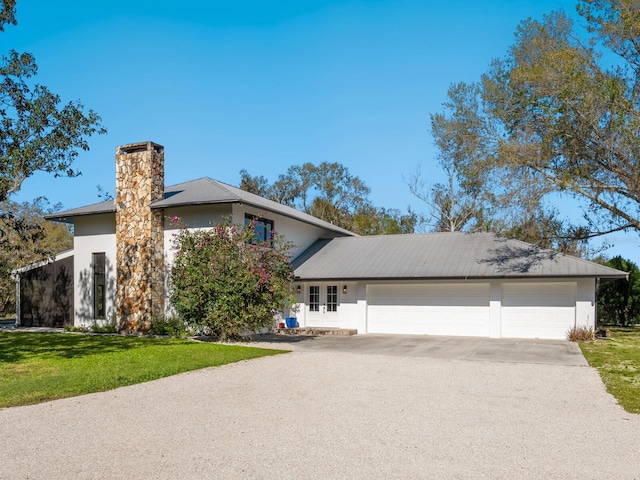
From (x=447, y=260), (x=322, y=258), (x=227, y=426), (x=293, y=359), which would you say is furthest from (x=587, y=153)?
(x=227, y=426)

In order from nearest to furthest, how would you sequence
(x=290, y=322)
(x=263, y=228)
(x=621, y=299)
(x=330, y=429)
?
(x=330, y=429), (x=263, y=228), (x=290, y=322), (x=621, y=299)

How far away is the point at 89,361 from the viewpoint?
1172cm

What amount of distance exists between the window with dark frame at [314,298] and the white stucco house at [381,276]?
4cm

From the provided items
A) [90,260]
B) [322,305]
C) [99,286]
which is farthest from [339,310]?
[90,260]

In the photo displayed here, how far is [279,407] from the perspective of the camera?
7539 millimetres

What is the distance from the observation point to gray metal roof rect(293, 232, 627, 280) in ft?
60.4

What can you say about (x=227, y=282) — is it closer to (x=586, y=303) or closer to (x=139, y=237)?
(x=139, y=237)

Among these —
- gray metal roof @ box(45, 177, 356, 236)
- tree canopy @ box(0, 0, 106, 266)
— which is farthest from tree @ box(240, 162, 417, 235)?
tree canopy @ box(0, 0, 106, 266)

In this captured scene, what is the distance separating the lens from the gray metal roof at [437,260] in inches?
725

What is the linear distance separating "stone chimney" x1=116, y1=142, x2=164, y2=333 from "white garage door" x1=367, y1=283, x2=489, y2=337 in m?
8.38

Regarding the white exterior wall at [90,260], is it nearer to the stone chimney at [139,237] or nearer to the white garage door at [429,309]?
the stone chimney at [139,237]

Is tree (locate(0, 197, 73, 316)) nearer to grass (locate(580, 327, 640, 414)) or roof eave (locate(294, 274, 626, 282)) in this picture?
roof eave (locate(294, 274, 626, 282))

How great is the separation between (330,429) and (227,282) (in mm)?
9956

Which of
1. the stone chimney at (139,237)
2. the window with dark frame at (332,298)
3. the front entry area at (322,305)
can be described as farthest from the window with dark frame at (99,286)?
the window with dark frame at (332,298)
